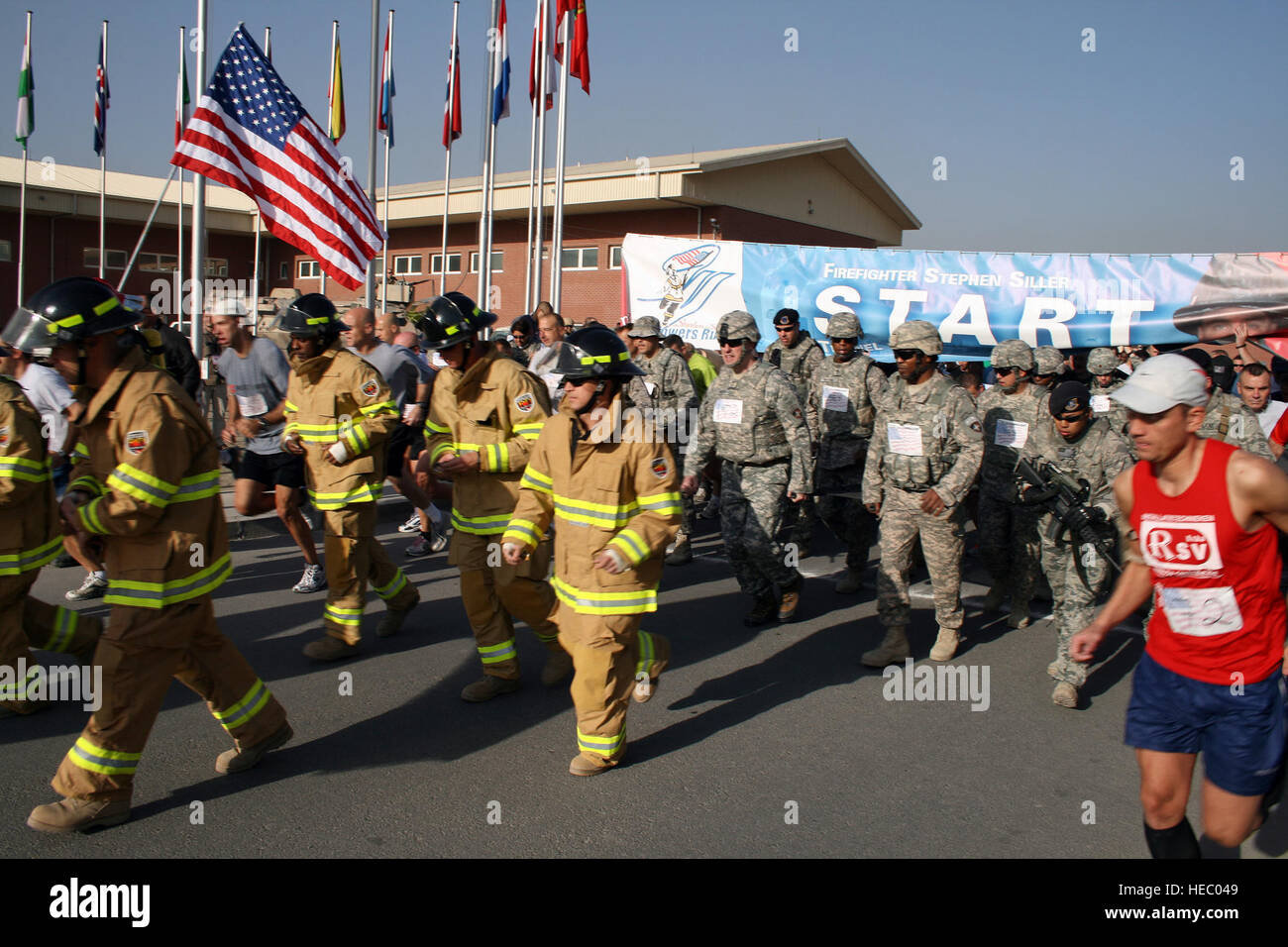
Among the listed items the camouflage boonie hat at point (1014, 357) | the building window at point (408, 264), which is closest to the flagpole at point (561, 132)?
the camouflage boonie hat at point (1014, 357)

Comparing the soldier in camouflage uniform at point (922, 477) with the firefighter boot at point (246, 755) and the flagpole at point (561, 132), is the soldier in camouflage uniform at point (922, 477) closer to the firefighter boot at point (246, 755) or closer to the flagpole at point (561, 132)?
the firefighter boot at point (246, 755)

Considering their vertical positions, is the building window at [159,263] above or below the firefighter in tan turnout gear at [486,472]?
above

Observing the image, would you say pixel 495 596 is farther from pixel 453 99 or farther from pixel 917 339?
pixel 453 99

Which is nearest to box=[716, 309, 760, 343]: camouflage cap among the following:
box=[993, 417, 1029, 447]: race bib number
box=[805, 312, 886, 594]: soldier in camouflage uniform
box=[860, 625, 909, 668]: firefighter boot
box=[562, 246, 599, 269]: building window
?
box=[805, 312, 886, 594]: soldier in camouflage uniform

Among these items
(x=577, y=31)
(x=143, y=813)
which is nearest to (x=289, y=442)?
(x=143, y=813)

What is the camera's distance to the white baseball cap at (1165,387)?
3166 millimetres

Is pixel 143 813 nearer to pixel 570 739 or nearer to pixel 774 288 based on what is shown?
pixel 570 739

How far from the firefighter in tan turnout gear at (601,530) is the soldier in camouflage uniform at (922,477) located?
2.29 m

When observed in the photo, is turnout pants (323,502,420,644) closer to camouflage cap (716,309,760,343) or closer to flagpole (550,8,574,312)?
camouflage cap (716,309,760,343)

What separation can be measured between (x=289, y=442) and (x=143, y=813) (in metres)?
2.53

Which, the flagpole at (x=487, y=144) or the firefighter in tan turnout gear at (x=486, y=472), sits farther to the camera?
the flagpole at (x=487, y=144)

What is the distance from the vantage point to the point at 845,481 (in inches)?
332

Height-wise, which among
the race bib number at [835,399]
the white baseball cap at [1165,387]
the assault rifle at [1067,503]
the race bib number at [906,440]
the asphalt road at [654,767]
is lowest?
the asphalt road at [654,767]

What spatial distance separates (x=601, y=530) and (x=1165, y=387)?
2.34 metres
